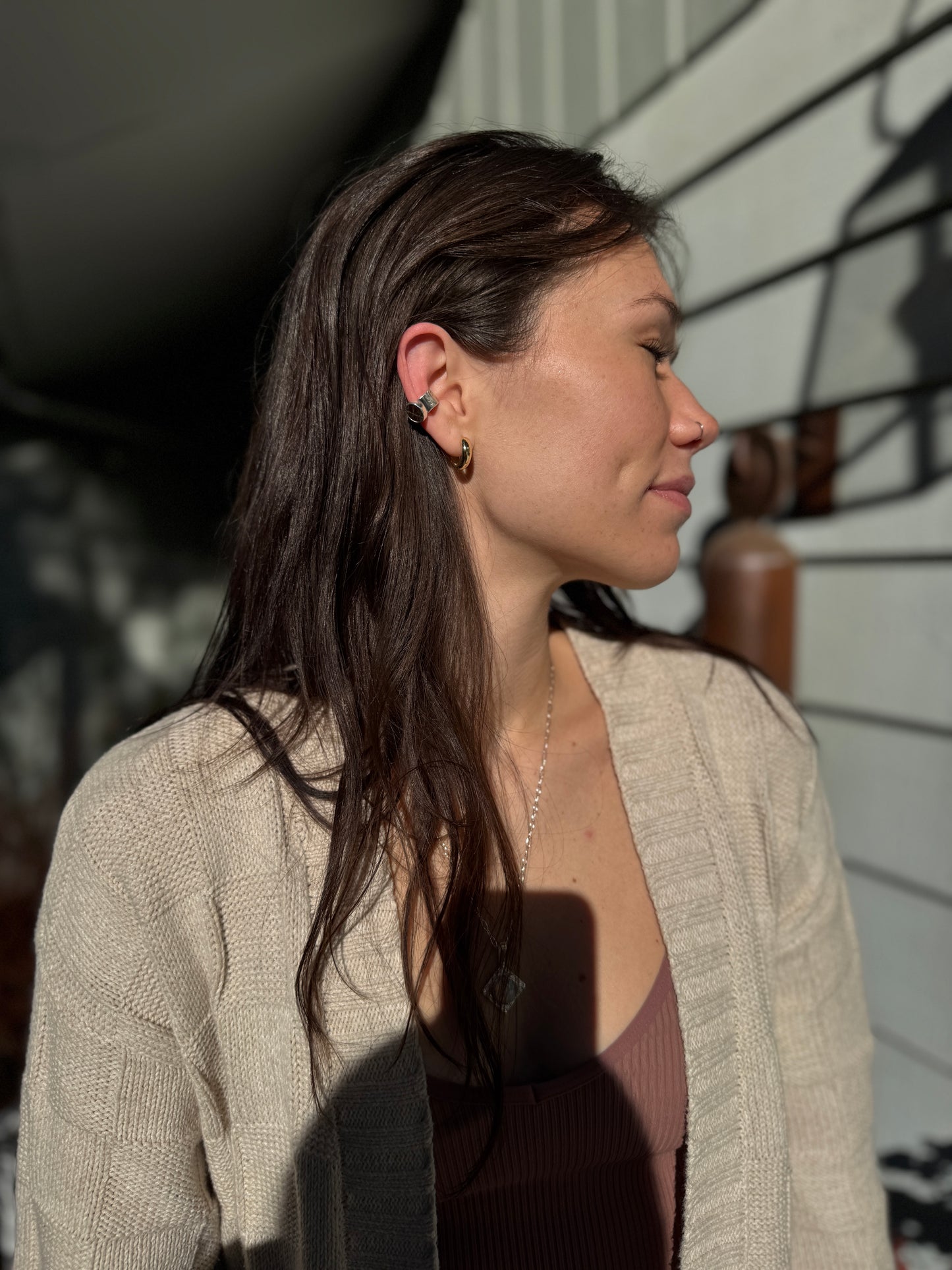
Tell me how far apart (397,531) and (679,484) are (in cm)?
41

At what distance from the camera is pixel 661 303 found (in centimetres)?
138

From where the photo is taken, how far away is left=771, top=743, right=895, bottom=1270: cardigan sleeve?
149cm

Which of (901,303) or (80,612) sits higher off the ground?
(901,303)

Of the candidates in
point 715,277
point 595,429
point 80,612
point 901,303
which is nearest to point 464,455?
point 595,429

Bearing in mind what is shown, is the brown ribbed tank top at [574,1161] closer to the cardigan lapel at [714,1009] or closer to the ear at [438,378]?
the cardigan lapel at [714,1009]

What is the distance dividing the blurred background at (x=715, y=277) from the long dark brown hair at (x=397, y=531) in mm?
328

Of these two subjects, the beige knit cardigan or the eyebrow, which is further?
the eyebrow

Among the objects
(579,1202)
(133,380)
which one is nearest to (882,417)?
(579,1202)

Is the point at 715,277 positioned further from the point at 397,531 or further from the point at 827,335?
the point at 397,531

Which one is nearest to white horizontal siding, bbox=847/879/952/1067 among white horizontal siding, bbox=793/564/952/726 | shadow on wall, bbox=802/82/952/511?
white horizontal siding, bbox=793/564/952/726

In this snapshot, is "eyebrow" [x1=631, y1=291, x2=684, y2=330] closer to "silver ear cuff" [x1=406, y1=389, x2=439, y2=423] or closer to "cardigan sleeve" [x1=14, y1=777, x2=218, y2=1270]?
"silver ear cuff" [x1=406, y1=389, x2=439, y2=423]

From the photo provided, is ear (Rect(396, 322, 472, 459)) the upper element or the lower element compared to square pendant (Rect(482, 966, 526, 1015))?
upper

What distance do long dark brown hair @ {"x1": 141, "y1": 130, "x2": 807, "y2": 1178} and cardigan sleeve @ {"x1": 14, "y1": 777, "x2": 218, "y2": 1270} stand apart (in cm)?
25

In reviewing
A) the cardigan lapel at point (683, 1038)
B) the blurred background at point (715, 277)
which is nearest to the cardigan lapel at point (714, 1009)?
the cardigan lapel at point (683, 1038)
